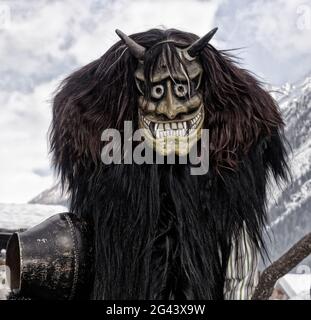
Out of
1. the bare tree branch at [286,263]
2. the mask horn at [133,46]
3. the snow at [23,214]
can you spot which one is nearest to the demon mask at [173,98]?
the mask horn at [133,46]

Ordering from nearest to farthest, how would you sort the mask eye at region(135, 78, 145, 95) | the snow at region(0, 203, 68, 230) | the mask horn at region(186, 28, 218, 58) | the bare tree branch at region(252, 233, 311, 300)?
1. the bare tree branch at region(252, 233, 311, 300)
2. the mask horn at region(186, 28, 218, 58)
3. the mask eye at region(135, 78, 145, 95)
4. the snow at region(0, 203, 68, 230)

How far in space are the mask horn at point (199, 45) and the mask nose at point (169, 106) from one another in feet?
0.46

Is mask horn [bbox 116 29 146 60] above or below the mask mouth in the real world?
above

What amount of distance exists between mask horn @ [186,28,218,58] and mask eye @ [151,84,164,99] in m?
0.16

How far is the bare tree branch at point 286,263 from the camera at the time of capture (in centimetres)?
196

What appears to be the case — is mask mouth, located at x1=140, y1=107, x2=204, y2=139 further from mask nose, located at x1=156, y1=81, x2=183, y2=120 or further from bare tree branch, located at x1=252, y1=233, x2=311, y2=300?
bare tree branch, located at x1=252, y1=233, x2=311, y2=300

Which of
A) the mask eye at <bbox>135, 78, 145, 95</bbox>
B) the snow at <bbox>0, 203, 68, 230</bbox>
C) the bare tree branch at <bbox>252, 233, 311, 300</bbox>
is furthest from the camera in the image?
the snow at <bbox>0, 203, 68, 230</bbox>

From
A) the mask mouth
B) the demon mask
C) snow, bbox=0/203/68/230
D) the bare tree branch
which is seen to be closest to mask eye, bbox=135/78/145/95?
the demon mask

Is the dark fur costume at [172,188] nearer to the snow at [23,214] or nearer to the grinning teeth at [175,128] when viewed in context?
the grinning teeth at [175,128]

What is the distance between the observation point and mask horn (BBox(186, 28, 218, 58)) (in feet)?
7.17

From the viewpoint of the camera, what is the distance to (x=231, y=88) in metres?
2.27
